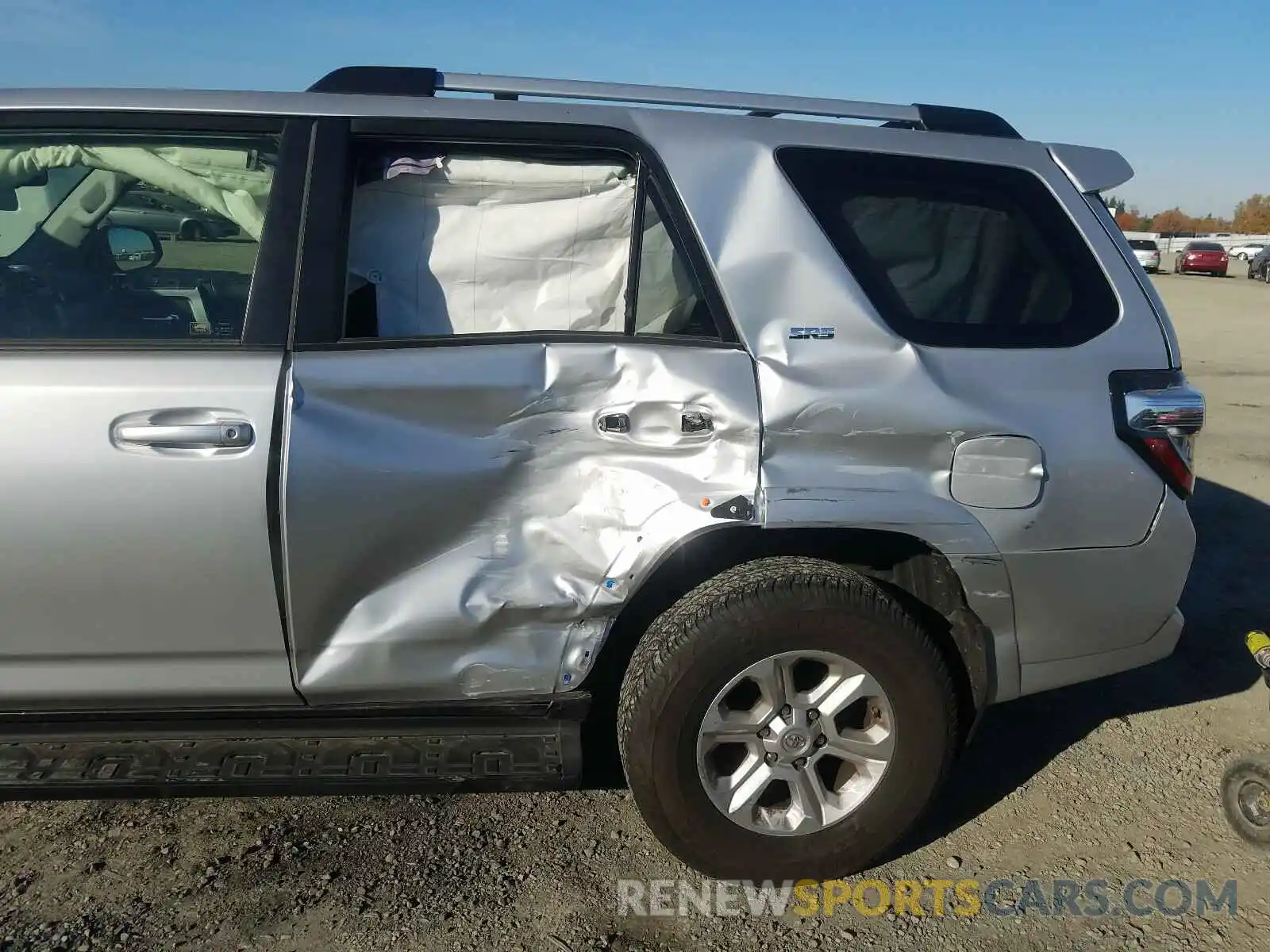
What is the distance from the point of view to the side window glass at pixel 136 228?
95.7 inches

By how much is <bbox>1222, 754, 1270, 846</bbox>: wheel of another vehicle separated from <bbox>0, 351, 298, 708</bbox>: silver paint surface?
2.75m

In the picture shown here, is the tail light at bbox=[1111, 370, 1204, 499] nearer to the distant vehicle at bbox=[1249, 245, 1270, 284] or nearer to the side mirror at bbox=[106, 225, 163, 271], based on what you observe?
the side mirror at bbox=[106, 225, 163, 271]

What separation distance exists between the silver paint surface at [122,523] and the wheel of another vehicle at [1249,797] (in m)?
2.75

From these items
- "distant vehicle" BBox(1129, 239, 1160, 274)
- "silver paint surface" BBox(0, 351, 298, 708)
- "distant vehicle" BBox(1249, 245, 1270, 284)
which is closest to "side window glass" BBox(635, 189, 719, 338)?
"silver paint surface" BBox(0, 351, 298, 708)

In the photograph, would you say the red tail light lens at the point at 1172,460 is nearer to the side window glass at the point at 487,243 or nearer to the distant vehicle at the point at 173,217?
the side window glass at the point at 487,243

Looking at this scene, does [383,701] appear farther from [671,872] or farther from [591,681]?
[671,872]

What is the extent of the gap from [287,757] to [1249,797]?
8.90 ft

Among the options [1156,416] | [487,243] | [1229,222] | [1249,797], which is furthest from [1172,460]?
[1229,222]

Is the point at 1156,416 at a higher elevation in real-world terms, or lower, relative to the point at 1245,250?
higher

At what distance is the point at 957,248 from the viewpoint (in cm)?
264

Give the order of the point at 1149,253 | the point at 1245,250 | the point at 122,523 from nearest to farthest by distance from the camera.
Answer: the point at 122,523, the point at 1149,253, the point at 1245,250

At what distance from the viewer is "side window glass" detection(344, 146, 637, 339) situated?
8.33 feet

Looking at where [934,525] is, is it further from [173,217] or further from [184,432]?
[173,217]

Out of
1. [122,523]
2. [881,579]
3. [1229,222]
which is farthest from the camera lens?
[1229,222]
